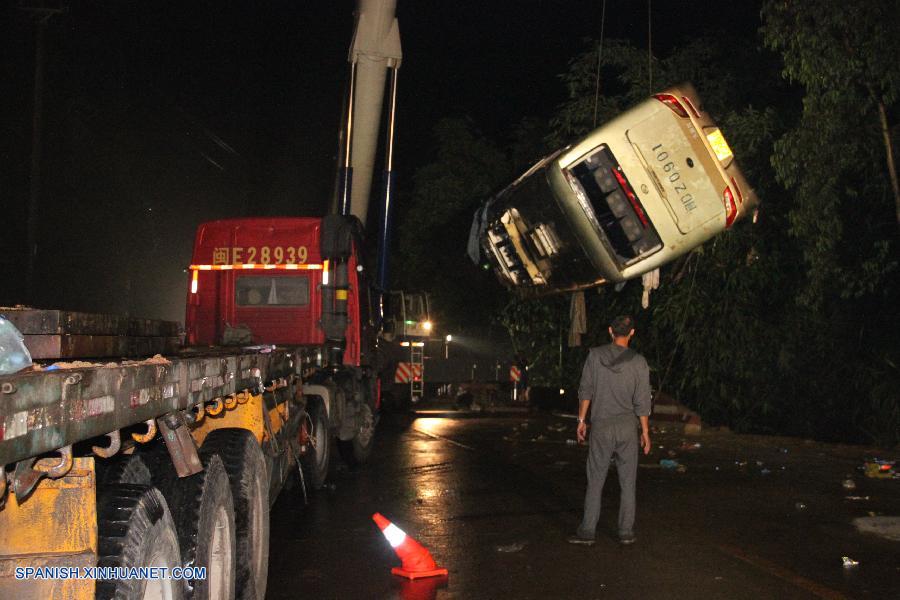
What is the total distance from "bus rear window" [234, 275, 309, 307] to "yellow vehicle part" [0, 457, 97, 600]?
28.9ft

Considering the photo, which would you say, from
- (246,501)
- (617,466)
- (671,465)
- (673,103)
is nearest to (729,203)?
(673,103)

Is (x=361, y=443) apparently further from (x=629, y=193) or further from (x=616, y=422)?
(x=616, y=422)

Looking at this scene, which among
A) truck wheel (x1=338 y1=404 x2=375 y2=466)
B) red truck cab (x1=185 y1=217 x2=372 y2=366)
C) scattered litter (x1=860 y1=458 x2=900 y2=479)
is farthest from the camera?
truck wheel (x1=338 y1=404 x2=375 y2=466)

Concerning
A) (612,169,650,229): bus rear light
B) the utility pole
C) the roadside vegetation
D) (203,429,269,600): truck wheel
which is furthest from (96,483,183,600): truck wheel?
the roadside vegetation

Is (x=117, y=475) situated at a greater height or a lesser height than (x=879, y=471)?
greater

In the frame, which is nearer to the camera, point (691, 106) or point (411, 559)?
point (411, 559)

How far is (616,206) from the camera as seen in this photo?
12.7m

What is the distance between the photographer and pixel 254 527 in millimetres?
5598

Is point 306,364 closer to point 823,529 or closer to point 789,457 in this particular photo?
point 823,529

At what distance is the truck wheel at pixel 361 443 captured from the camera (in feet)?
41.9

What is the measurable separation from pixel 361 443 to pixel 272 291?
2.50 meters

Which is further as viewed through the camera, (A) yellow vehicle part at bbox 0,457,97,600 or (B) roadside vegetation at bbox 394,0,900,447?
(B) roadside vegetation at bbox 394,0,900,447

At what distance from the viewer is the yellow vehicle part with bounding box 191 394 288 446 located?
19.8 feet

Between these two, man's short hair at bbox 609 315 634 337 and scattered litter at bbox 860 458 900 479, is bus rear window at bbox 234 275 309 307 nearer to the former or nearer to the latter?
man's short hair at bbox 609 315 634 337
